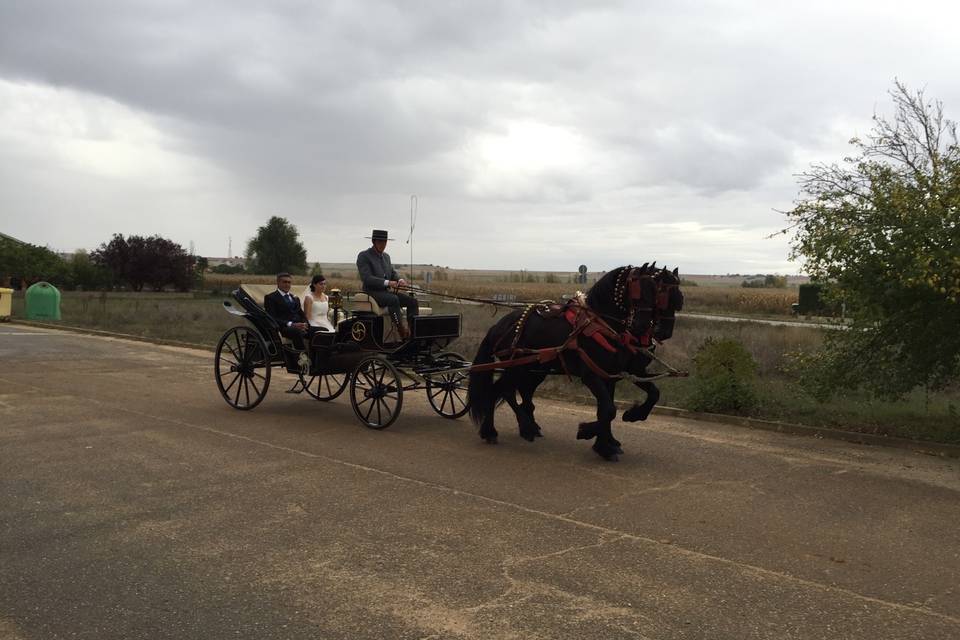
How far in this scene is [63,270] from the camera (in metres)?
56.3

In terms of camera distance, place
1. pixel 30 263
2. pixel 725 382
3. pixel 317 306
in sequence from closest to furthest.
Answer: pixel 317 306
pixel 725 382
pixel 30 263

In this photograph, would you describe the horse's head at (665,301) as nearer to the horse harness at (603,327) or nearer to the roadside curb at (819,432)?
the horse harness at (603,327)

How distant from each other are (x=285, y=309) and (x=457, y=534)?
5.53m

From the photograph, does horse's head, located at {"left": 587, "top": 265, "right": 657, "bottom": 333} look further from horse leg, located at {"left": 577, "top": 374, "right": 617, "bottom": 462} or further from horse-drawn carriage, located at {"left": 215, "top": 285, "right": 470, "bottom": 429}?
horse-drawn carriage, located at {"left": 215, "top": 285, "right": 470, "bottom": 429}

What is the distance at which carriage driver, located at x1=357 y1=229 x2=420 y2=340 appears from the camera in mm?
9391

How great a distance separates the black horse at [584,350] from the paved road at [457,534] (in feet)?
1.20

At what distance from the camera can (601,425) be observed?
756 centimetres

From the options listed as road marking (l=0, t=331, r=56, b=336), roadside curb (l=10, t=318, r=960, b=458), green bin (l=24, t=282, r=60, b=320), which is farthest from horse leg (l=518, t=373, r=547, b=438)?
green bin (l=24, t=282, r=60, b=320)

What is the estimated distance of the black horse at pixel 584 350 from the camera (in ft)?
24.9

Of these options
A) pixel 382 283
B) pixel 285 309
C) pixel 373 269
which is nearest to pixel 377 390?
pixel 382 283

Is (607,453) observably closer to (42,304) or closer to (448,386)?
(448,386)

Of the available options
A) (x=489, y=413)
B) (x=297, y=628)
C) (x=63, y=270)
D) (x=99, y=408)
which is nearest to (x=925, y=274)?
(x=489, y=413)

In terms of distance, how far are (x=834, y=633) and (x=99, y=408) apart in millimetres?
8964

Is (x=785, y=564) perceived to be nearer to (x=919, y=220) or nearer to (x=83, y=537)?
(x=83, y=537)
